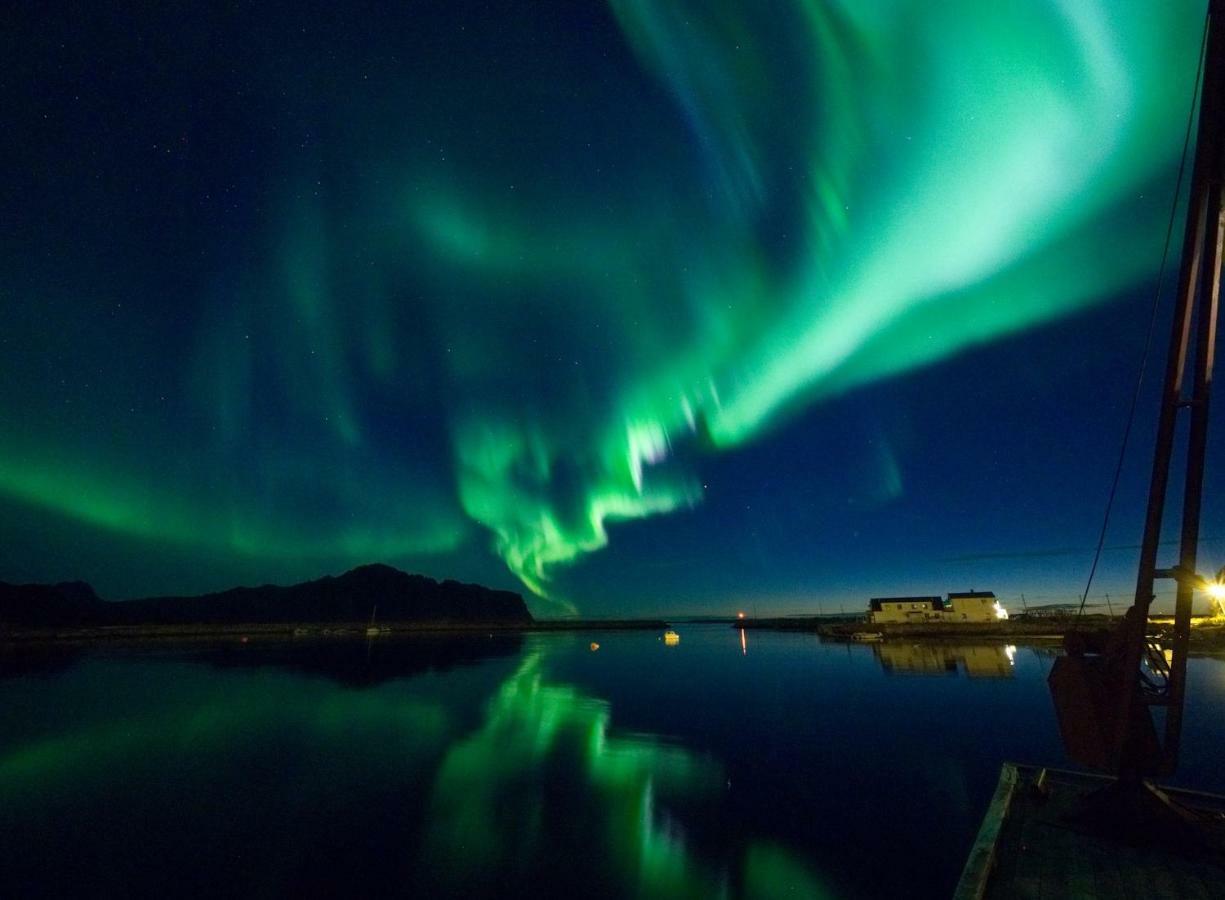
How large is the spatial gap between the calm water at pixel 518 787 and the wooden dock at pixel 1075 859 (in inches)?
183

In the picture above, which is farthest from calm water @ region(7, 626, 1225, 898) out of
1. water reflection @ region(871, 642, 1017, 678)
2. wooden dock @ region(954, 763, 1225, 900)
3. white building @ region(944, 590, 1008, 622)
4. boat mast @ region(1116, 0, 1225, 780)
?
white building @ region(944, 590, 1008, 622)

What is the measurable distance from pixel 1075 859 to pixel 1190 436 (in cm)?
957

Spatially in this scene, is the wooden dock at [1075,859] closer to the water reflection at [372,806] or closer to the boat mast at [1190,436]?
the boat mast at [1190,436]

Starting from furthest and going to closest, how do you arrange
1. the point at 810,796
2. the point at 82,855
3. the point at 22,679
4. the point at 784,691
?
the point at 22,679
the point at 784,691
the point at 810,796
the point at 82,855

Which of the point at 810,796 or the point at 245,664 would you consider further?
the point at 245,664

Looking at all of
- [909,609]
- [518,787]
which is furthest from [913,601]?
[518,787]

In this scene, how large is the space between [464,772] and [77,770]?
21.3 metres

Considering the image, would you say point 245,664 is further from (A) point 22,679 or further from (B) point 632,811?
(B) point 632,811

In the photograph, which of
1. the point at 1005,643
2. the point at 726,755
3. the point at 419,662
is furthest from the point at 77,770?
the point at 1005,643

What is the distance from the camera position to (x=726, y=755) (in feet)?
102

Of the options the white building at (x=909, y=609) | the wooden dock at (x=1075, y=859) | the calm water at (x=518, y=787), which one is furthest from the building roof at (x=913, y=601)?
the wooden dock at (x=1075, y=859)

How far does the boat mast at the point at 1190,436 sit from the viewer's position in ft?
37.1

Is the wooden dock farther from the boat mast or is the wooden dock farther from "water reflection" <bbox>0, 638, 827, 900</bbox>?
"water reflection" <bbox>0, 638, 827, 900</bbox>

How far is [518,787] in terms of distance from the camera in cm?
2564
